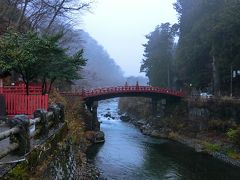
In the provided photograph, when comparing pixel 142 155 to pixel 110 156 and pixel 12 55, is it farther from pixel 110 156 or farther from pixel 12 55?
pixel 12 55

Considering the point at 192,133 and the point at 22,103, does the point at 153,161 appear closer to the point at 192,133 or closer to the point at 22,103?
the point at 192,133

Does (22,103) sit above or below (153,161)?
above

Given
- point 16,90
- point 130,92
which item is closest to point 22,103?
point 16,90

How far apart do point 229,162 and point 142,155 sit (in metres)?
7.92

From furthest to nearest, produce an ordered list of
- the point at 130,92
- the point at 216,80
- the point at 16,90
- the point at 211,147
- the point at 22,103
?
1. the point at 130,92
2. the point at 216,80
3. the point at 211,147
4. the point at 16,90
5. the point at 22,103

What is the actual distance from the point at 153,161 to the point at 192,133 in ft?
48.8

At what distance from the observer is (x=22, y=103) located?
1889 centimetres

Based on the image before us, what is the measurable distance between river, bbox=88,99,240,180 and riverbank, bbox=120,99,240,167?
130cm

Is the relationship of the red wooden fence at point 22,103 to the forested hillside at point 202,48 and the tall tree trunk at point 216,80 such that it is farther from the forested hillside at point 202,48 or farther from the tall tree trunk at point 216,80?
the tall tree trunk at point 216,80

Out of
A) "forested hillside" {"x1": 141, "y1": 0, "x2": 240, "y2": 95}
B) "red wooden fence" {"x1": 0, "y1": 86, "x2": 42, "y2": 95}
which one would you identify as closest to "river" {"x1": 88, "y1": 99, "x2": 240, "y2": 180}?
"red wooden fence" {"x1": 0, "y1": 86, "x2": 42, "y2": 95}

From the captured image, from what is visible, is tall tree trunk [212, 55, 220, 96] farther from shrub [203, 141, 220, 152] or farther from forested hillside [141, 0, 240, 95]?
shrub [203, 141, 220, 152]

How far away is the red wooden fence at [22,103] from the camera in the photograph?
18859mm

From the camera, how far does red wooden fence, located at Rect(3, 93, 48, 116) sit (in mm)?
18859

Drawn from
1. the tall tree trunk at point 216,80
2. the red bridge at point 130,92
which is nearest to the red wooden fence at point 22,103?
the tall tree trunk at point 216,80
